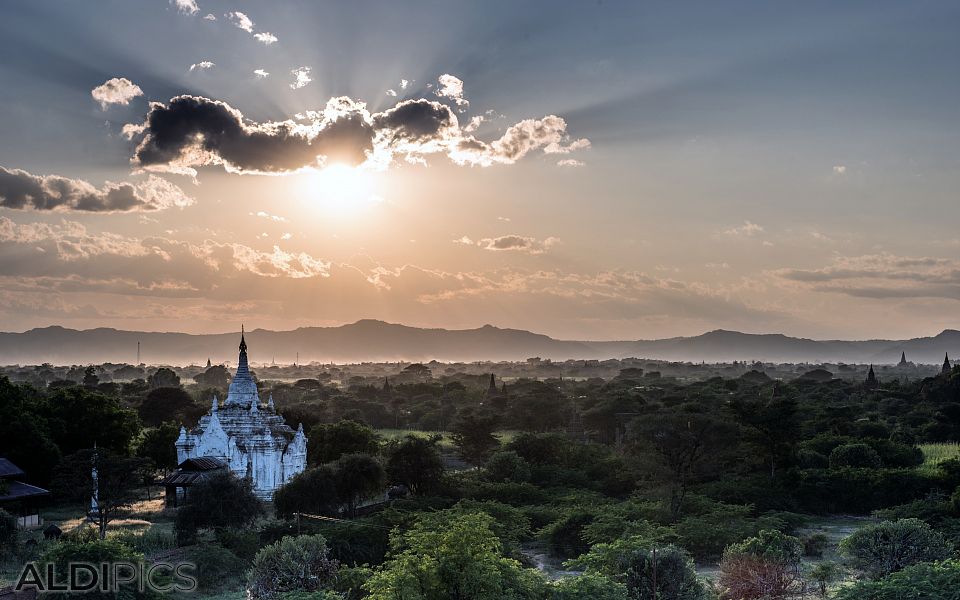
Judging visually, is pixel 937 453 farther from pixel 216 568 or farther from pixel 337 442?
pixel 216 568

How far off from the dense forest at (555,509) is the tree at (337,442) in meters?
0.14

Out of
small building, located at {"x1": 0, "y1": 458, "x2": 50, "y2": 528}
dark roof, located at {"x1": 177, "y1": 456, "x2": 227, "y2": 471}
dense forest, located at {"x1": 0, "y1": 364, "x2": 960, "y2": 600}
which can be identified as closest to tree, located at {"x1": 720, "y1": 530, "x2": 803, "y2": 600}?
dense forest, located at {"x1": 0, "y1": 364, "x2": 960, "y2": 600}

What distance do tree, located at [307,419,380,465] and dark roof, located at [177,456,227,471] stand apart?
7344 millimetres

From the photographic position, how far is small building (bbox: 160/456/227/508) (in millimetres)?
43812

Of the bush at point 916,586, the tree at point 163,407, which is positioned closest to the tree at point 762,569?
the bush at point 916,586

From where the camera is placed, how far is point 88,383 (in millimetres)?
118125

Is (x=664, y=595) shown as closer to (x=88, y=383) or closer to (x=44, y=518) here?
(x=44, y=518)

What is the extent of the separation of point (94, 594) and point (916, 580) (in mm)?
22525

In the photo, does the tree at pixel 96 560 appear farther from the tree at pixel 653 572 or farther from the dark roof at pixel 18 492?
the dark roof at pixel 18 492

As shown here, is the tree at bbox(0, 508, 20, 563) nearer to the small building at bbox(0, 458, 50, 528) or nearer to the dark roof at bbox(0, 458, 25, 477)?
the small building at bbox(0, 458, 50, 528)

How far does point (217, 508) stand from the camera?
36844mm

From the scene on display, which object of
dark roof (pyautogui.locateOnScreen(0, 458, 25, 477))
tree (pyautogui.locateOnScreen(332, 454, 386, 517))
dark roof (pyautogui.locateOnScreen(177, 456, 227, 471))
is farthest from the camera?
dark roof (pyautogui.locateOnScreen(177, 456, 227, 471))

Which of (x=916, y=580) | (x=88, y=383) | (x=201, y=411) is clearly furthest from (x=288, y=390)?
(x=916, y=580)

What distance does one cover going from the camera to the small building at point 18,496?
125 feet
